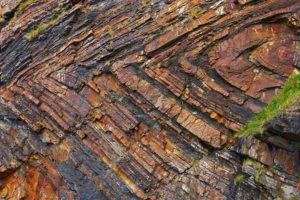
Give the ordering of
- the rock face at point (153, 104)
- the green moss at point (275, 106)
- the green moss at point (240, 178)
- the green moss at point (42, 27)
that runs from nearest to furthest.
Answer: the green moss at point (275, 106) → the green moss at point (240, 178) → the rock face at point (153, 104) → the green moss at point (42, 27)

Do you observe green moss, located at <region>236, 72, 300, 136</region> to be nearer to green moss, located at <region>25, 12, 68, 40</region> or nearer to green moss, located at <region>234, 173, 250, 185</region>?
green moss, located at <region>234, 173, 250, 185</region>

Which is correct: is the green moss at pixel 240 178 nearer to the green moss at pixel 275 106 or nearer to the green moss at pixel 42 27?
the green moss at pixel 275 106

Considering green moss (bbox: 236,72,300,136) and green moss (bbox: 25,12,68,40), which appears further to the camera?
green moss (bbox: 25,12,68,40)

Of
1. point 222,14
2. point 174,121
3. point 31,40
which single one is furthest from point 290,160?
point 31,40

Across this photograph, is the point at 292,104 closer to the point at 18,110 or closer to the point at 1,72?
the point at 18,110

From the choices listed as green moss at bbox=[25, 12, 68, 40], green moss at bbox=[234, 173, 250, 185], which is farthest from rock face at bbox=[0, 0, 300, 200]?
green moss at bbox=[25, 12, 68, 40]

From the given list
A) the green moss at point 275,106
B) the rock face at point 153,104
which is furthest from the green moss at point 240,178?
the green moss at point 275,106

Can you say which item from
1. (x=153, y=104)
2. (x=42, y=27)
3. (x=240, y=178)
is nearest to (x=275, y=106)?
(x=240, y=178)
